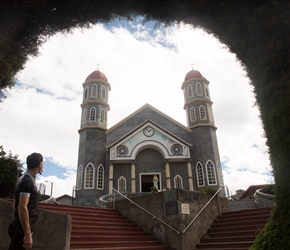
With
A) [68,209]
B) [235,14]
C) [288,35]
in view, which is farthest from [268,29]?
[68,209]

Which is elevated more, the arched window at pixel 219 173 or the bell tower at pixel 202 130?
the bell tower at pixel 202 130

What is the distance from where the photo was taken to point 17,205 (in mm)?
3338

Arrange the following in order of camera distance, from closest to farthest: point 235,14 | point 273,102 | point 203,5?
point 273,102
point 235,14
point 203,5

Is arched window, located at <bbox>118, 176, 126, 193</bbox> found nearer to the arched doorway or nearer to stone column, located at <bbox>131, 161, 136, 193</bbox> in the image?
stone column, located at <bbox>131, 161, 136, 193</bbox>

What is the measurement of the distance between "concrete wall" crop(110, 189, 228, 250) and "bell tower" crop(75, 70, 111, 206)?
13.7 metres

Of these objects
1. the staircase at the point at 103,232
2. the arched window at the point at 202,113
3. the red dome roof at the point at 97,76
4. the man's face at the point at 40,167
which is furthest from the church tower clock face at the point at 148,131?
the man's face at the point at 40,167

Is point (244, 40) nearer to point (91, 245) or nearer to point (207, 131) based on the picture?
point (91, 245)

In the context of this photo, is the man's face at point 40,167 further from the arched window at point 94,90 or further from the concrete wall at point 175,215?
the arched window at point 94,90

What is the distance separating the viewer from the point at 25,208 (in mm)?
3139

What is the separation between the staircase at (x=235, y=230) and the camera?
29.1 ft

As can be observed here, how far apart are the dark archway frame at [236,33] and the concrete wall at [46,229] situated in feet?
11.4

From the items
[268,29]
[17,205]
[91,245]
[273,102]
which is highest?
[268,29]

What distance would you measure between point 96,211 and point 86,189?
45.6 feet

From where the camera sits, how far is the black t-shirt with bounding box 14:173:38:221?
329 cm
